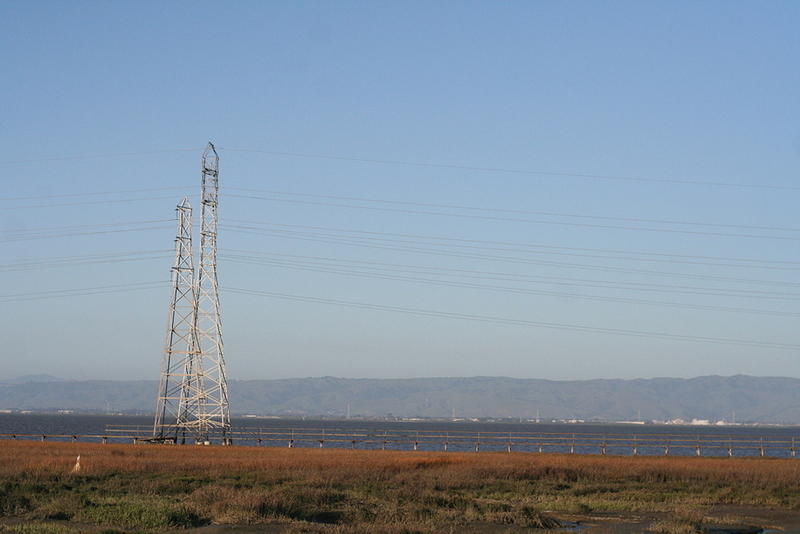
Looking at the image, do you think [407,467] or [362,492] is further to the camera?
[407,467]

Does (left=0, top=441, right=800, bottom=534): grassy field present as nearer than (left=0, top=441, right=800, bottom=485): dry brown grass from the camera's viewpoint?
Yes

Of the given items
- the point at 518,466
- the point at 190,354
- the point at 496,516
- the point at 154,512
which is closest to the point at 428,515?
the point at 496,516

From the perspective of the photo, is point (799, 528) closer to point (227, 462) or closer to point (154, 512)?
point (154, 512)

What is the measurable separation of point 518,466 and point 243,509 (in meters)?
19.6

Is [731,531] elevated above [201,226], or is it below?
below

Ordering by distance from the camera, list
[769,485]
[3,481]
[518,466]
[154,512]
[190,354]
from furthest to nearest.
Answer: [190,354] < [518,466] < [769,485] < [3,481] < [154,512]

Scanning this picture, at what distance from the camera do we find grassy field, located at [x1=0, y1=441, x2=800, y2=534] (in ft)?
83.1

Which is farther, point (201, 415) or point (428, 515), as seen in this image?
point (201, 415)

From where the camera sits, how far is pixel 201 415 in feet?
216

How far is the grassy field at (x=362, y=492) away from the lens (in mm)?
25344

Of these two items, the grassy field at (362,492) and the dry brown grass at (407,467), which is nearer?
the grassy field at (362,492)

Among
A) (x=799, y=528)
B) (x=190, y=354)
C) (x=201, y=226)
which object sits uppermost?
(x=201, y=226)

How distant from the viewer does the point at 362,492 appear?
106 ft

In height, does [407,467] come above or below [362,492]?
above
